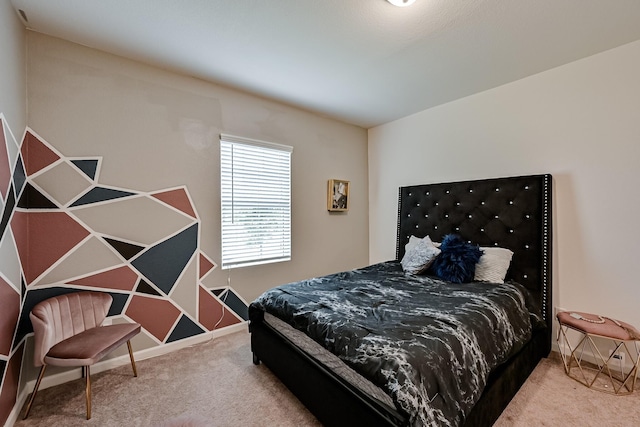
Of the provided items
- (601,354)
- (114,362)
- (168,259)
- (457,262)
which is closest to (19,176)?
(168,259)

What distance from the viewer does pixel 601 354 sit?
216 centimetres

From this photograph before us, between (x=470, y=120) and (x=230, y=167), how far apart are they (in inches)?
104

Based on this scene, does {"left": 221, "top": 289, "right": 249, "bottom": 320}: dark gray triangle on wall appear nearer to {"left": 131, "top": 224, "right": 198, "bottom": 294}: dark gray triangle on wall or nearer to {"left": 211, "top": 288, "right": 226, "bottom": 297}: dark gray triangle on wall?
{"left": 211, "top": 288, "right": 226, "bottom": 297}: dark gray triangle on wall

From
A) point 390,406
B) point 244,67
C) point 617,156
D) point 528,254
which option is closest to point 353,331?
point 390,406

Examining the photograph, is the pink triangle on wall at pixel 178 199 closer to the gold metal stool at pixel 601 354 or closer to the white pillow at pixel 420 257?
the white pillow at pixel 420 257

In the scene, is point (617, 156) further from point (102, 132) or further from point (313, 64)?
Result: point (102, 132)

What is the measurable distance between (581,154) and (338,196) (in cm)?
243

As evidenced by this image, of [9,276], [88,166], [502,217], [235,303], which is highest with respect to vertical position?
[88,166]

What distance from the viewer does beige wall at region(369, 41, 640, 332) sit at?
6.81 feet

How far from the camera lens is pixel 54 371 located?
1973mm

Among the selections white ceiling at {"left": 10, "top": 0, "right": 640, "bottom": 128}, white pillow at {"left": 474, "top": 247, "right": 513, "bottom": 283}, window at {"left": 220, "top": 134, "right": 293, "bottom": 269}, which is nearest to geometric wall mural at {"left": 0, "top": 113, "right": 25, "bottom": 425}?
white ceiling at {"left": 10, "top": 0, "right": 640, "bottom": 128}

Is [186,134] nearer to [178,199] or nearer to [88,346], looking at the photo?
[178,199]

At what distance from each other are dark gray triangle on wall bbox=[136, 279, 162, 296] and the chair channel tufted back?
227 mm

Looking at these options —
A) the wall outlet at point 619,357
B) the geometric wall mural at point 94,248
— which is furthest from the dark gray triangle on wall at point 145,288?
the wall outlet at point 619,357
